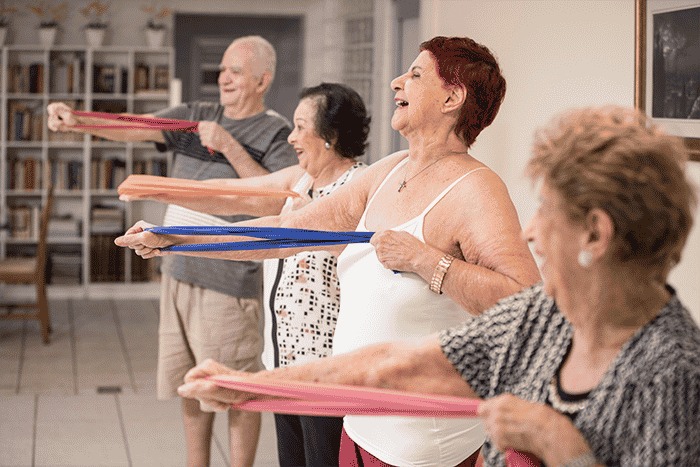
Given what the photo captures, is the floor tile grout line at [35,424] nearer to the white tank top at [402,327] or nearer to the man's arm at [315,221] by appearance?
the man's arm at [315,221]

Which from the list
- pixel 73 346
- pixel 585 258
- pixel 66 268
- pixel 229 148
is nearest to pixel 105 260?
pixel 66 268

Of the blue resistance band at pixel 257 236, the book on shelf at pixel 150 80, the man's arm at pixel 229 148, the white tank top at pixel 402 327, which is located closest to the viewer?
the white tank top at pixel 402 327

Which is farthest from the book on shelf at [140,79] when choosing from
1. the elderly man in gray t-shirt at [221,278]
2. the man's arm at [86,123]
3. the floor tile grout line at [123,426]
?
the elderly man in gray t-shirt at [221,278]

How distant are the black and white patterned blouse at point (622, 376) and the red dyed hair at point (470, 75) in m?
0.79

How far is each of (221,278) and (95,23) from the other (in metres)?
5.55

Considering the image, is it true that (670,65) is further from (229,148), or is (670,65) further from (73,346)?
(73,346)

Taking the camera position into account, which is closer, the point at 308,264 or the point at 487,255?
the point at 487,255

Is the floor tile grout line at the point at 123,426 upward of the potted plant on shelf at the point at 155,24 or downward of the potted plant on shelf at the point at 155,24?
downward

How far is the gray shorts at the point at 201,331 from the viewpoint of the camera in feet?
11.9

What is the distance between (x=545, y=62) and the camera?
300 cm

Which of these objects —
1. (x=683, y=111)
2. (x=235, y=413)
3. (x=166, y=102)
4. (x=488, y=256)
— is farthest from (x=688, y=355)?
(x=166, y=102)

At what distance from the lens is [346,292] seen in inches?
84.1

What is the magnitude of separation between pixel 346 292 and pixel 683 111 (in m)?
0.85

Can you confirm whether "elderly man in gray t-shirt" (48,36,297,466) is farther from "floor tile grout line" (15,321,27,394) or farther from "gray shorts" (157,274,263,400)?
"floor tile grout line" (15,321,27,394)
